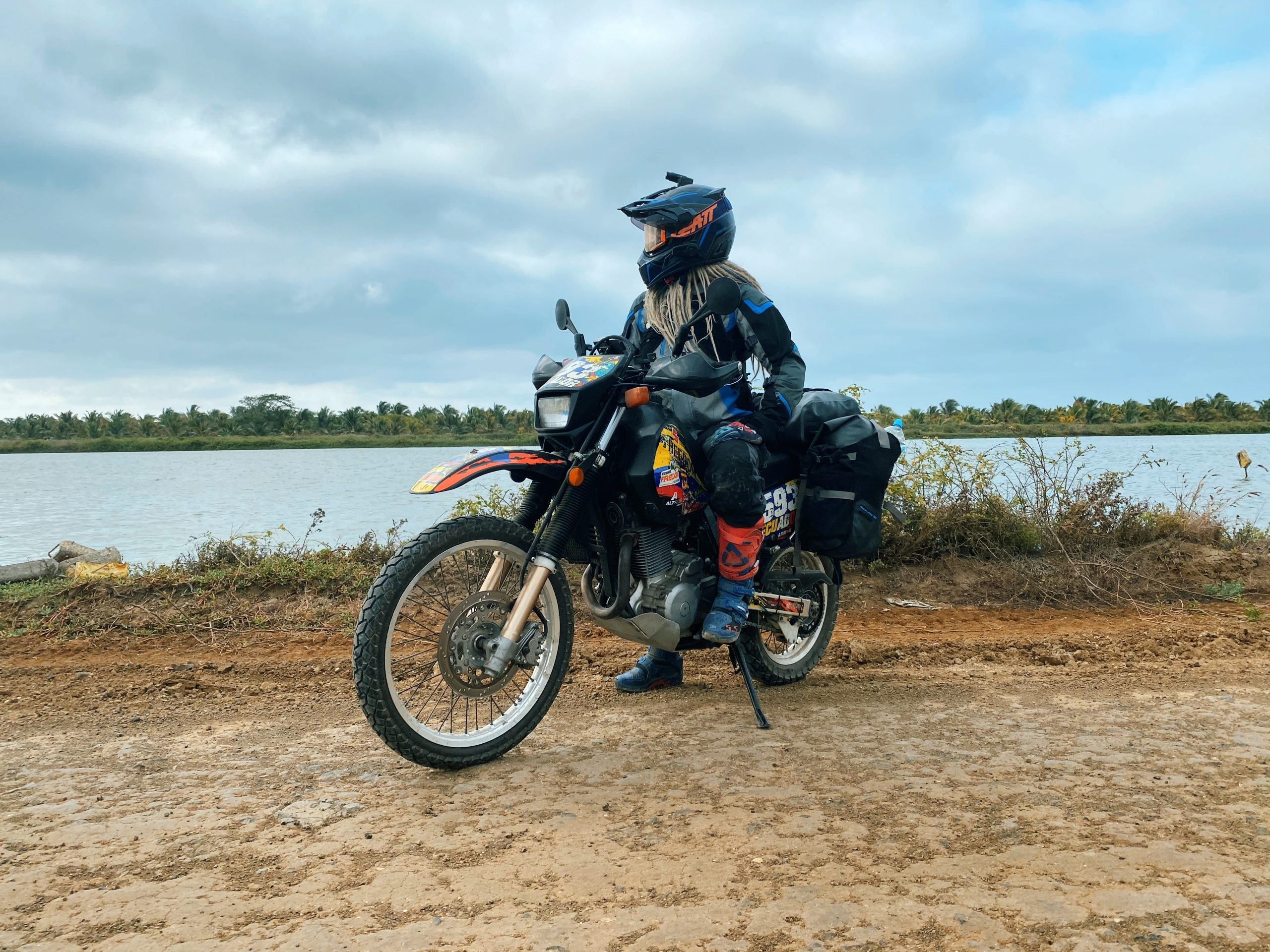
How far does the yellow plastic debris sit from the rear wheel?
521 cm

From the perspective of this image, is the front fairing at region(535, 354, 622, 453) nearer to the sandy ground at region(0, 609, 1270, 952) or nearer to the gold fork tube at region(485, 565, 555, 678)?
the gold fork tube at region(485, 565, 555, 678)

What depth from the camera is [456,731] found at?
402cm

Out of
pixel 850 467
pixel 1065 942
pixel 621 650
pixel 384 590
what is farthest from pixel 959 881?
pixel 621 650

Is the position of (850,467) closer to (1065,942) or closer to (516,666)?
(516,666)

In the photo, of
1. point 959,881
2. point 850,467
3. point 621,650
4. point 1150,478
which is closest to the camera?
point 959,881

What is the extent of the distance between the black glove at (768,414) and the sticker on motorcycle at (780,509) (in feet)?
1.10

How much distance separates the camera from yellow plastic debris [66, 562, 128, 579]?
714cm

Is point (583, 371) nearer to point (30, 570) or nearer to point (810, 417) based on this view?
point (810, 417)

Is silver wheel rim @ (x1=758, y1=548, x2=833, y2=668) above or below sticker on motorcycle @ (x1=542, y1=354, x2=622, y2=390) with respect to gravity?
below

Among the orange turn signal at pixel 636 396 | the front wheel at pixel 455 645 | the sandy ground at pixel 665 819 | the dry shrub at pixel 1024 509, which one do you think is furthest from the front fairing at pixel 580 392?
the dry shrub at pixel 1024 509

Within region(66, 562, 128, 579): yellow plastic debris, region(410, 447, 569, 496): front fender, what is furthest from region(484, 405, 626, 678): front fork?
region(66, 562, 128, 579): yellow plastic debris

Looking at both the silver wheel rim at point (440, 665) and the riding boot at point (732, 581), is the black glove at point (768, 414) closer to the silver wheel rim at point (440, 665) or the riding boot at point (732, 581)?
the riding boot at point (732, 581)

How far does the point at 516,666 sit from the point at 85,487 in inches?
413

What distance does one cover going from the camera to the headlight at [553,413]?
3697 millimetres
